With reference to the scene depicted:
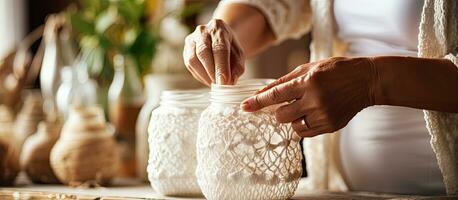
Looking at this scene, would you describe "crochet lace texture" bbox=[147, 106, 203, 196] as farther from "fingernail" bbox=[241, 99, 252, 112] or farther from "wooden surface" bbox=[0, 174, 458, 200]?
"fingernail" bbox=[241, 99, 252, 112]

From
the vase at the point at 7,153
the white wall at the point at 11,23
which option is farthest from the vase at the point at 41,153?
the white wall at the point at 11,23

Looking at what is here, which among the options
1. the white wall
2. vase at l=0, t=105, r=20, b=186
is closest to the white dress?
vase at l=0, t=105, r=20, b=186

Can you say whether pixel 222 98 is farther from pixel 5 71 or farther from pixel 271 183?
pixel 5 71

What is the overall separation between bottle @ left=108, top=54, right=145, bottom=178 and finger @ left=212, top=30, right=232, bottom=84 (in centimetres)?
76

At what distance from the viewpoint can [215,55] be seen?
108cm

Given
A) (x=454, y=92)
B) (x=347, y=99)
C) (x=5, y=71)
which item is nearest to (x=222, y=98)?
(x=347, y=99)

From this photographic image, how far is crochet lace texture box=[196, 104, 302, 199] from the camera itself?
0.97 meters

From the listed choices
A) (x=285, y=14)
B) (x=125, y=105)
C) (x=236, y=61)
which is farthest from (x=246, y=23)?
(x=125, y=105)

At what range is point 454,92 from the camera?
1.04 m

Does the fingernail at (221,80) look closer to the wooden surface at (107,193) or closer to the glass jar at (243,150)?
the glass jar at (243,150)

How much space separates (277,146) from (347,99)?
10cm

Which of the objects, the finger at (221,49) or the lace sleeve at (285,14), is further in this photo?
the lace sleeve at (285,14)

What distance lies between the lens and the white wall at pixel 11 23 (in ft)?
10.1

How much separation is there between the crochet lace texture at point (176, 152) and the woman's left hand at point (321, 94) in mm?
188
